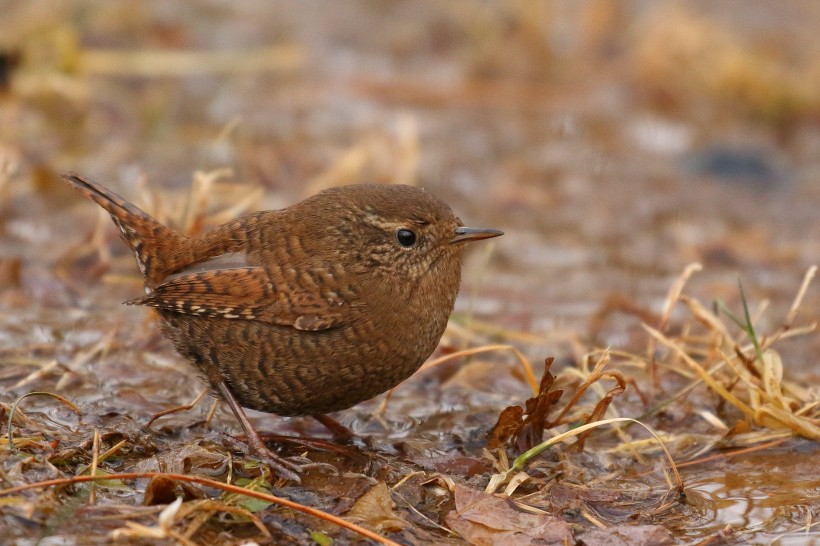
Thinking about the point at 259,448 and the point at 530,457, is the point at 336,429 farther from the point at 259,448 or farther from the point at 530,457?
the point at 530,457

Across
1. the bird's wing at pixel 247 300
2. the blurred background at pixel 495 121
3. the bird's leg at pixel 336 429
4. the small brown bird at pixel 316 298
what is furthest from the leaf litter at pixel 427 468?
the blurred background at pixel 495 121

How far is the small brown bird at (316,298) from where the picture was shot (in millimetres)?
3967

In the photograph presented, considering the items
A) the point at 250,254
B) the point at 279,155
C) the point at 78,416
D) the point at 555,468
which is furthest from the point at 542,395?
the point at 279,155

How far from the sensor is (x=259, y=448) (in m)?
3.96

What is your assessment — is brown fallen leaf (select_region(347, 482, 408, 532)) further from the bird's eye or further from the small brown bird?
the bird's eye

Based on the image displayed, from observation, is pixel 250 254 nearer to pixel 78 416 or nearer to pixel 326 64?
pixel 78 416

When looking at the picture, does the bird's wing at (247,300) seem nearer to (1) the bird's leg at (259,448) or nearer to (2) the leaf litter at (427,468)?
(1) the bird's leg at (259,448)

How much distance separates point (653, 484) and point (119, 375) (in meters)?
2.16

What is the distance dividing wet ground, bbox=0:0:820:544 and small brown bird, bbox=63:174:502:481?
0.92ft

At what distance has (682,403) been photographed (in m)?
4.75

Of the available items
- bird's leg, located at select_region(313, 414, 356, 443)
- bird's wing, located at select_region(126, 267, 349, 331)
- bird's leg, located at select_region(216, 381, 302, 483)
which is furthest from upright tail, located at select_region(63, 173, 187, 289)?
bird's leg, located at select_region(313, 414, 356, 443)

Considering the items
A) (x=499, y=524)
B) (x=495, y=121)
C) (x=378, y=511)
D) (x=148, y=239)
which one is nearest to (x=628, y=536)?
(x=499, y=524)

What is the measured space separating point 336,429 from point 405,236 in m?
0.78

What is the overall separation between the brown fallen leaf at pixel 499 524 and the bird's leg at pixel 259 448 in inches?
22.0
